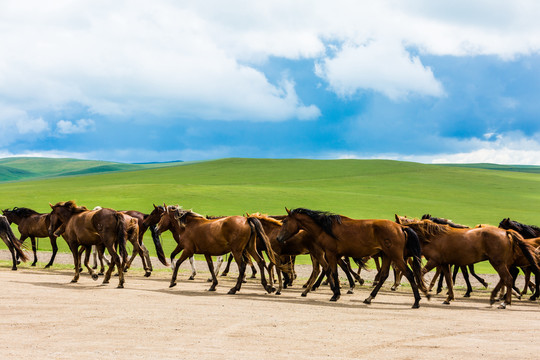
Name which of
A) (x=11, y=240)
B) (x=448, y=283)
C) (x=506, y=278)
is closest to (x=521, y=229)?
(x=506, y=278)

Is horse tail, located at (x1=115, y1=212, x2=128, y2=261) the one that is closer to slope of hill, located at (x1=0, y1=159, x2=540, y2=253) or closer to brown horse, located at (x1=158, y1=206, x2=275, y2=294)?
brown horse, located at (x1=158, y1=206, x2=275, y2=294)

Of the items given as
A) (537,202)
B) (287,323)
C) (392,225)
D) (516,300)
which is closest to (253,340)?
(287,323)

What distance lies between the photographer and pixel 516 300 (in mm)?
17094

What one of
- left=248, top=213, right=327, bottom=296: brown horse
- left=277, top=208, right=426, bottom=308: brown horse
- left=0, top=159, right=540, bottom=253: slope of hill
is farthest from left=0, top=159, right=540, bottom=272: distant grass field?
left=277, top=208, right=426, bottom=308: brown horse

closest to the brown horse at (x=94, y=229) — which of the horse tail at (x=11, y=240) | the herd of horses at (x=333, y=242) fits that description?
the herd of horses at (x=333, y=242)

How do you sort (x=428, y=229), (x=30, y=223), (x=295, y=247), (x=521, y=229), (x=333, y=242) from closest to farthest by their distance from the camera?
(x=333, y=242) → (x=428, y=229) → (x=295, y=247) → (x=521, y=229) → (x=30, y=223)

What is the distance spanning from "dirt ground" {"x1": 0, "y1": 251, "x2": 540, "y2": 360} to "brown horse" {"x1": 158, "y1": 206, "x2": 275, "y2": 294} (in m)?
0.75

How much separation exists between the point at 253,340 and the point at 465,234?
7.97 m

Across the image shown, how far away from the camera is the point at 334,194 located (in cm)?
5906

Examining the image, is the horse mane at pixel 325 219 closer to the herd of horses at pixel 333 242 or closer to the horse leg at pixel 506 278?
the herd of horses at pixel 333 242

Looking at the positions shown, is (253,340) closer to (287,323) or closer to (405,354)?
(287,323)

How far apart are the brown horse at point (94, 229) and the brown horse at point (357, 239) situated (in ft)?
14.2

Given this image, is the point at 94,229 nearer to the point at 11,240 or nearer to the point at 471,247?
the point at 11,240

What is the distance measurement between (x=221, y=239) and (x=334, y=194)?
43.5 metres
